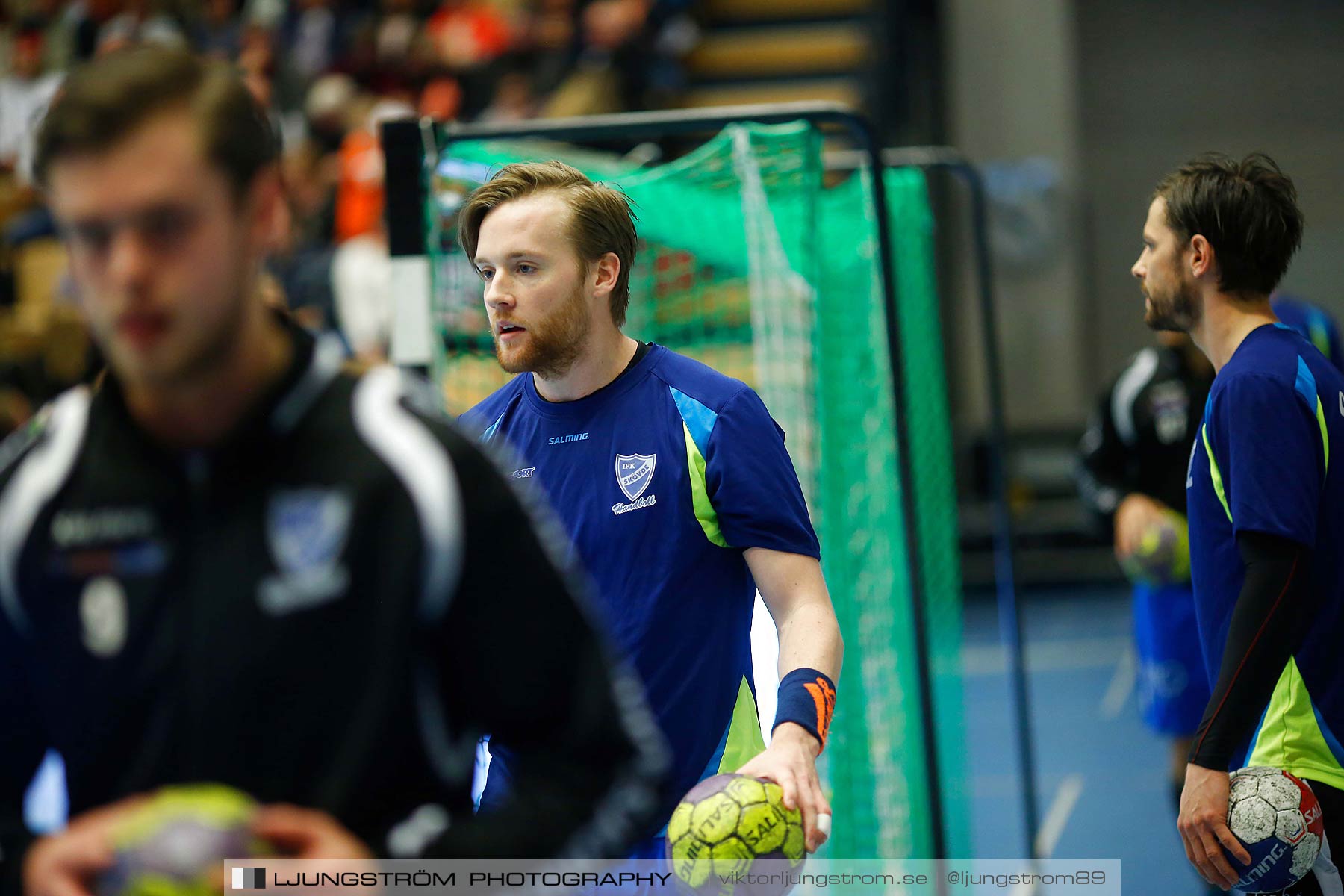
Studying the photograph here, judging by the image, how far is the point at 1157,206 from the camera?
9.60 ft

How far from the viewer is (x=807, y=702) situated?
2.41 m

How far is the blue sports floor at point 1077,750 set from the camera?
647 cm

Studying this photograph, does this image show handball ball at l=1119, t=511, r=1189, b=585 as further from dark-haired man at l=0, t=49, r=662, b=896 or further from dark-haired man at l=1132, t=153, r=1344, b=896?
dark-haired man at l=0, t=49, r=662, b=896

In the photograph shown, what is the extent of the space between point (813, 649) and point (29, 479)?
4.55ft

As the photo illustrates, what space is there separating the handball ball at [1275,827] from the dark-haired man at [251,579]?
1.57 metres

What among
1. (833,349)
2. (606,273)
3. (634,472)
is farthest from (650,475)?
(833,349)

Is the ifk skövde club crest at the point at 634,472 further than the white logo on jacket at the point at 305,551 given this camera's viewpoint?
Yes

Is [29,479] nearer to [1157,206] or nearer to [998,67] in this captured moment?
[1157,206]

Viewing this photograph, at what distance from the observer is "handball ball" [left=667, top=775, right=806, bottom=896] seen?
235 cm

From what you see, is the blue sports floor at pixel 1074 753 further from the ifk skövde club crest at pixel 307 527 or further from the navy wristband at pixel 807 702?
the ifk skövde club crest at pixel 307 527

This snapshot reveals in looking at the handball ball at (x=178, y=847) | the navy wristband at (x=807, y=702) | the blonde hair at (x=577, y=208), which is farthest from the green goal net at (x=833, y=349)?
the handball ball at (x=178, y=847)

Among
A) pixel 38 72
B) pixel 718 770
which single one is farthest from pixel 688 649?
pixel 38 72

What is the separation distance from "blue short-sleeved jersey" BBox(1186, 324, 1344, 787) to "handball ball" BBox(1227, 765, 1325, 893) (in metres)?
0.09

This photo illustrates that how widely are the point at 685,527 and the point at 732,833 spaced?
1.97 ft
